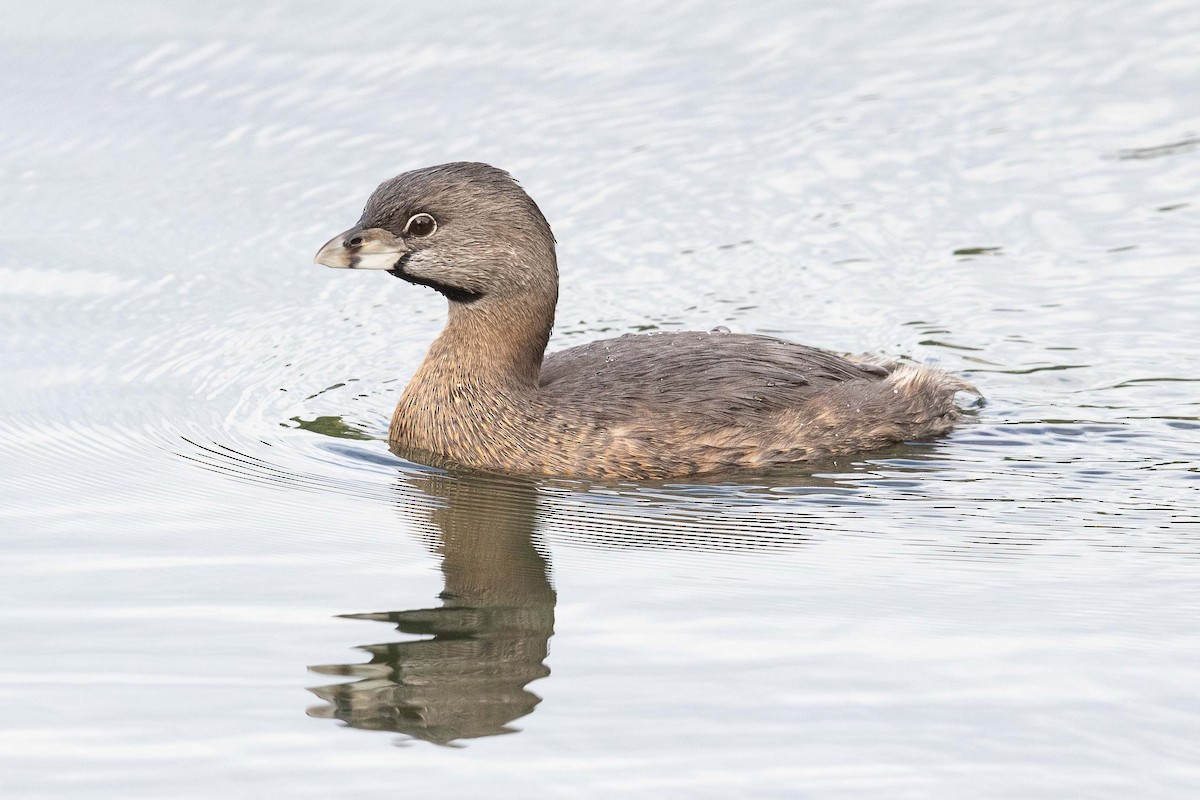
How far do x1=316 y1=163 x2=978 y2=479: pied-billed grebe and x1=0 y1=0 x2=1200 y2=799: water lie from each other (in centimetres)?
21

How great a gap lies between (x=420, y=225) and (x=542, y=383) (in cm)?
107

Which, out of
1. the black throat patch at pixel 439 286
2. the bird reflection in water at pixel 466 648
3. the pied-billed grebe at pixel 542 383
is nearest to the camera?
the bird reflection in water at pixel 466 648

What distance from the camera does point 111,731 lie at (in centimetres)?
647

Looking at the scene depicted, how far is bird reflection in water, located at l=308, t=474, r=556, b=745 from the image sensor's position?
21.7 ft

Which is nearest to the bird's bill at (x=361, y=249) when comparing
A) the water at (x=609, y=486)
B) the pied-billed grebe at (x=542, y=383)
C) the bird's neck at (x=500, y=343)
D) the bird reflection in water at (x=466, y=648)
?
the pied-billed grebe at (x=542, y=383)

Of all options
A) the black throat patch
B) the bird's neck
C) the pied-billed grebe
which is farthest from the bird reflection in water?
the black throat patch

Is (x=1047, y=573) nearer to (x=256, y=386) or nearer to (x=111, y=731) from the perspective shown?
(x=111, y=731)

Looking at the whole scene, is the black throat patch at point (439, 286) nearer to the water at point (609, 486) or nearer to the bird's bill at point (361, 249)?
the bird's bill at point (361, 249)

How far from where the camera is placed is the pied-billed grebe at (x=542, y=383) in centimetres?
991

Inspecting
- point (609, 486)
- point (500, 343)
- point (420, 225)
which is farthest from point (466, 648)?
point (420, 225)

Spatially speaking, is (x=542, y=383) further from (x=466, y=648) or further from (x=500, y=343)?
(x=466, y=648)

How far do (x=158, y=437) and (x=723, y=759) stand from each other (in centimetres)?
505

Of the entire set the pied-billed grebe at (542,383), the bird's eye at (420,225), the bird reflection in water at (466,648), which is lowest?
the bird reflection in water at (466,648)

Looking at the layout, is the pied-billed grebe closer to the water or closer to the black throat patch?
the black throat patch
